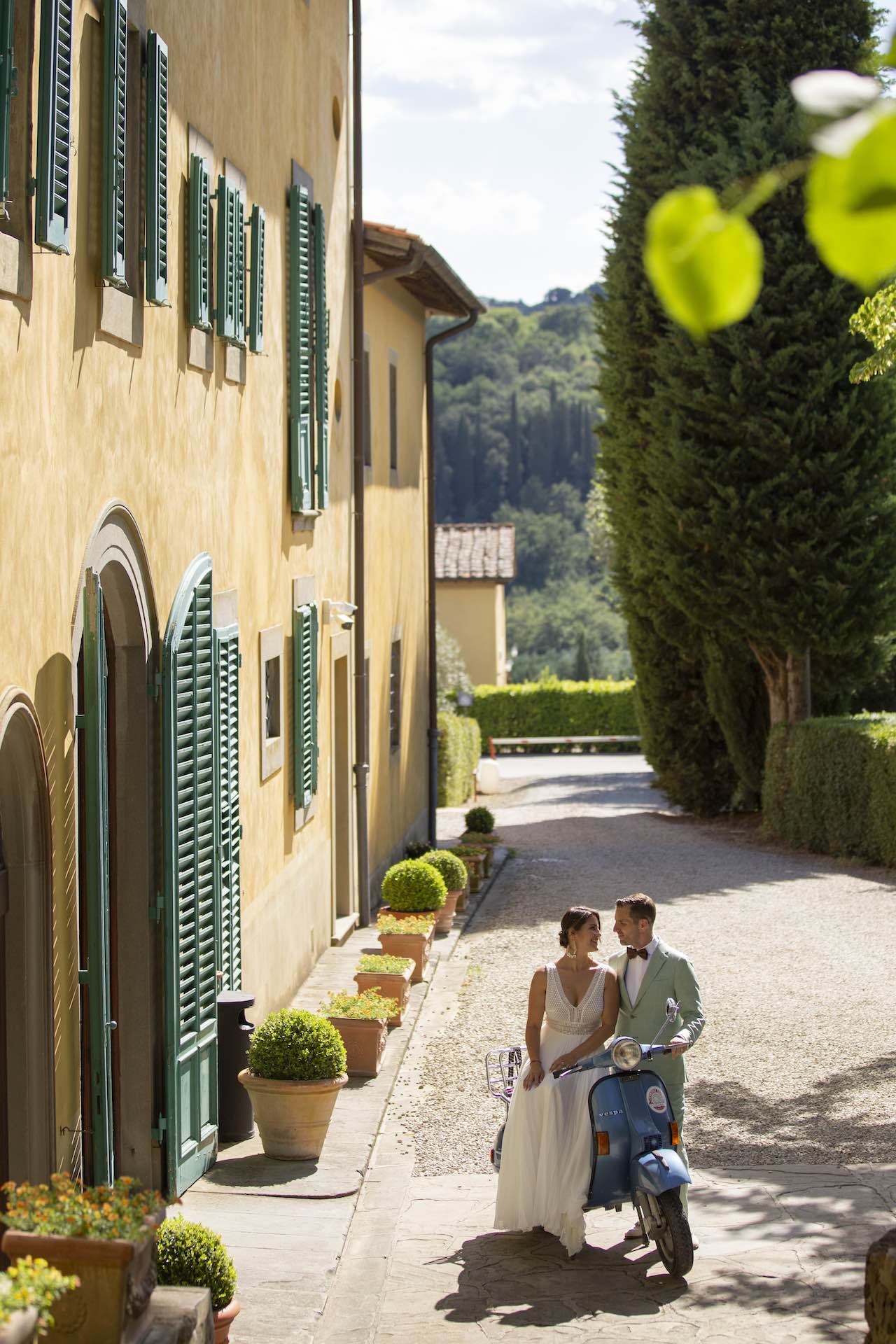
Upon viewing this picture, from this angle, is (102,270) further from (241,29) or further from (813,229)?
(813,229)

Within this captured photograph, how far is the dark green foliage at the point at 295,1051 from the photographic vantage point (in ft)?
26.0

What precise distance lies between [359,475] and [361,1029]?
7102 millimetres

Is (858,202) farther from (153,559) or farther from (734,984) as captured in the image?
(734,984)

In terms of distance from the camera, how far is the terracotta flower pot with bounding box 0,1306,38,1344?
3667mm

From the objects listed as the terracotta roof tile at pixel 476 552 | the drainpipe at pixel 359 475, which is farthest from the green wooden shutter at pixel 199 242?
the terracotta roof tile at pixel 476 552

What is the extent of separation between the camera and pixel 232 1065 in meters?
8.38

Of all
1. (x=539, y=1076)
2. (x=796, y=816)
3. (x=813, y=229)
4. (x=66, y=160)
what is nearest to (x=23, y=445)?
(x=66, y=160)

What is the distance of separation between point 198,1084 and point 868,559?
50.9ft

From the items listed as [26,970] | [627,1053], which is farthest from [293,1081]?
[26,970]

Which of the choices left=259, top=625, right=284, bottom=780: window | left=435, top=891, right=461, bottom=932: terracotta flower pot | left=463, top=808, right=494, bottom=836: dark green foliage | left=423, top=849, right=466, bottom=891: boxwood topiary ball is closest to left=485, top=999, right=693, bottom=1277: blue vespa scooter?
left=259, top=625, right=284, bottom=780: window

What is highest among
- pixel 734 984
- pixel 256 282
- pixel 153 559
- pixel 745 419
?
pixel 745 419

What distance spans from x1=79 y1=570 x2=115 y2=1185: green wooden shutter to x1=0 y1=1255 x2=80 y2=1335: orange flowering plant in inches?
82.4

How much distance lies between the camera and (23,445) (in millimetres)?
5395

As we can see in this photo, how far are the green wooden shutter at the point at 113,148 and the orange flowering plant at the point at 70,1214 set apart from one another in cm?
342
